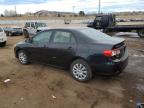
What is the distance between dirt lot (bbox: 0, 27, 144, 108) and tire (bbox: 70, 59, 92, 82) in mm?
180

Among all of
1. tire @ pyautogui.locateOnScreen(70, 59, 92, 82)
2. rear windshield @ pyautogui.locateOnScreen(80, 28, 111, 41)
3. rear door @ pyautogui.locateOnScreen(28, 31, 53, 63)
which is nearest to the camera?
tire @ pyautogui.locateOnScreen(70, 59, 92, 82)

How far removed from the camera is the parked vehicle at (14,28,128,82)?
6441mm

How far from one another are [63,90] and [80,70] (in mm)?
919

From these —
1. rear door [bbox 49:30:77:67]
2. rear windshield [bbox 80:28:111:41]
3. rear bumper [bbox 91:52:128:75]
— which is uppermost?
rear windshield [bbox 80:28:111:41]

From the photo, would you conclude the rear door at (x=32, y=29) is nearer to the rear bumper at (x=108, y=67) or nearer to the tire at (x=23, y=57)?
the tire at (x=23, y=57)

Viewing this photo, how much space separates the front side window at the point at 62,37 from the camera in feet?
24.0

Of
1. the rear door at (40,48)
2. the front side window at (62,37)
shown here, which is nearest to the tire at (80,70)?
the front side window at (62,37)

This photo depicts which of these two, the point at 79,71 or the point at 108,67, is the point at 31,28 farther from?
the point at 108,67

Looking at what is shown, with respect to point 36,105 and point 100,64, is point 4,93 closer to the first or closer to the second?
point 36,105

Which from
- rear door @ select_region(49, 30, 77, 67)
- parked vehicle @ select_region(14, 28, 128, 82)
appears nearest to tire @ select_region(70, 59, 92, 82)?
parked vehicle @ select_region(14, 28, 128, 82)

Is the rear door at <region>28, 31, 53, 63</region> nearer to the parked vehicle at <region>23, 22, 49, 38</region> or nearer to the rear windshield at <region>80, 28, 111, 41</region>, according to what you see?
the rear windshield at <region>80, 28, 111, 41</region>

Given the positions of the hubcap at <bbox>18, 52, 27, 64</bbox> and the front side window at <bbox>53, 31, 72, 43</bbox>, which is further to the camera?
the hubcap at <bbox>18, 52, 27, 64</bbox>

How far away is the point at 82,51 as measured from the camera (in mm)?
6828

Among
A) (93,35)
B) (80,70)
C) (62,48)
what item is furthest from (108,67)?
(62,48)
